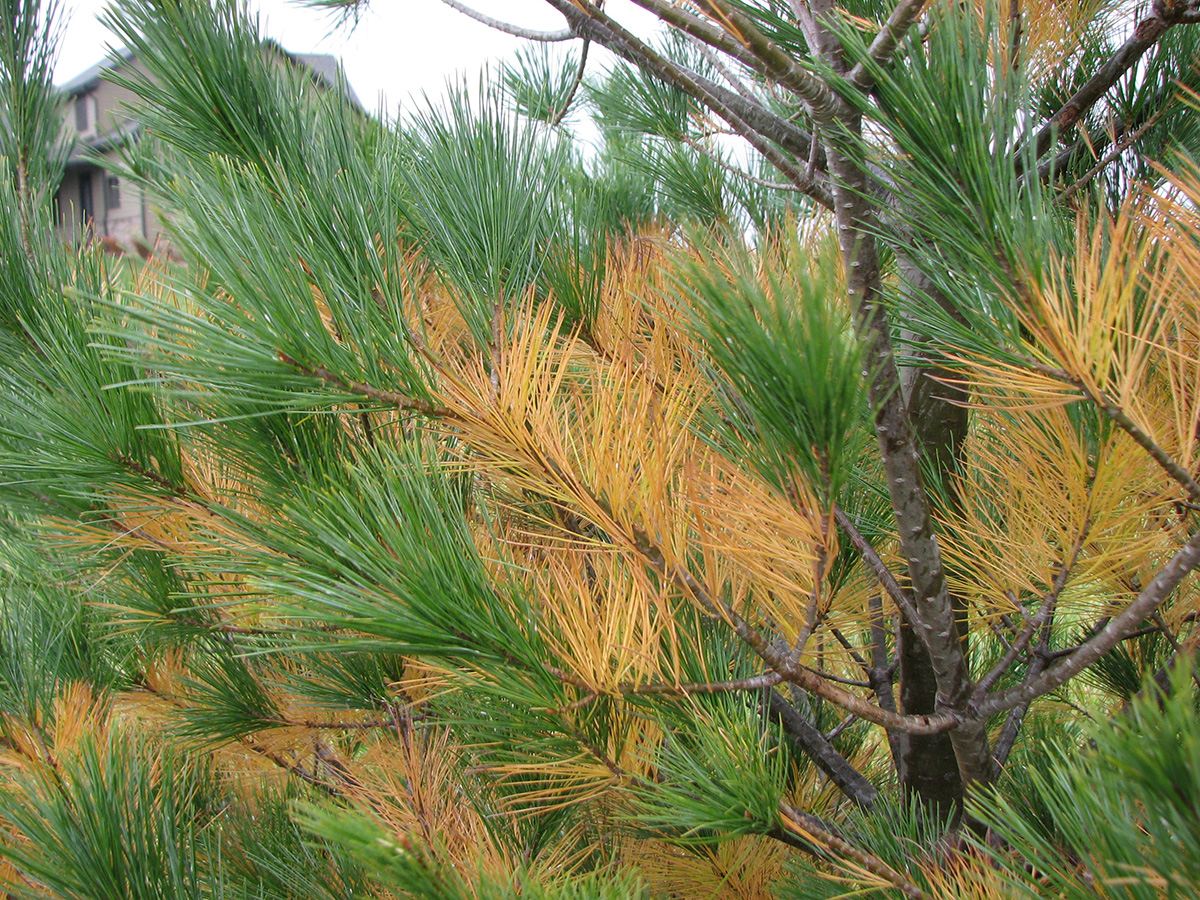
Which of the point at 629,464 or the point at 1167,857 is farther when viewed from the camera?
the point at 629,464

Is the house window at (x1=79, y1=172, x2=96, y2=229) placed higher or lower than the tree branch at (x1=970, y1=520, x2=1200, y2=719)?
higher

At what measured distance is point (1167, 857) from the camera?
0.23 m

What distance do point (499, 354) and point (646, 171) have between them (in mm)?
759

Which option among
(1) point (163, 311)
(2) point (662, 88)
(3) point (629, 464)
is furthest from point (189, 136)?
(2) point (662, 88)

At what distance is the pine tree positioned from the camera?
0.93 ft

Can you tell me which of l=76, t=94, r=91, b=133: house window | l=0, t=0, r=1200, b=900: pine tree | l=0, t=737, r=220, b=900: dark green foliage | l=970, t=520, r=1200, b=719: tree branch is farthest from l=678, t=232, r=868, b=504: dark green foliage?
l=76, t=94, r=91, b=133: house window

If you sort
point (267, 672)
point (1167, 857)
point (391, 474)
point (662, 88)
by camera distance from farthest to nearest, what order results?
point (662, 88) < point (267, 672) < point (391, 474) < point (1167, 857)

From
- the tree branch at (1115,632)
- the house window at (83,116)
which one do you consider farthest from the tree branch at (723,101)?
the house window at (83,116)

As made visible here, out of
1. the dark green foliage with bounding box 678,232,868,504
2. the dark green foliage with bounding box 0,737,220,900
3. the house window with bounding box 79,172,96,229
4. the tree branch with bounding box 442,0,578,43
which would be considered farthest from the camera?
the house window with bounding box 79,172,96,229

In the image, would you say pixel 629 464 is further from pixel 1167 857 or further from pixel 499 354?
pixel 1167 857

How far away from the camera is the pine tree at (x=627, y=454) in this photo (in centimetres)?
28

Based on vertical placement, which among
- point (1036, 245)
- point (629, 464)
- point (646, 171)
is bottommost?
point (629, 464)

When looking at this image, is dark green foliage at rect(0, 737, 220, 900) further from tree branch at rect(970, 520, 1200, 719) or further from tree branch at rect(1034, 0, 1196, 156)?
tree branch at rect(1034, 0, 1196, 156)

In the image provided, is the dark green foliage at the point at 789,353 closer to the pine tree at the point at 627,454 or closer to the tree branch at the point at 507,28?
the pine tree at the point at 627,454
